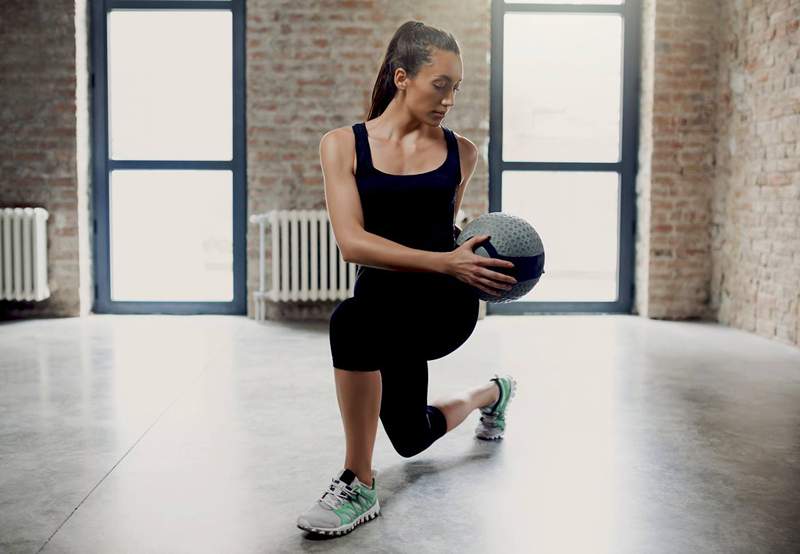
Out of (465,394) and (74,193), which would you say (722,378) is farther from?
(74,193)

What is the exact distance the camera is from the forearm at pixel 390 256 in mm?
1968

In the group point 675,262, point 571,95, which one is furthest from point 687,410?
point 571,95

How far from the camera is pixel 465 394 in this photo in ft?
8.88

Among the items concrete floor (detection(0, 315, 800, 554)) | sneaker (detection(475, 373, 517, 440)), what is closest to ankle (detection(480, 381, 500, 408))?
sneaker (detection(475, 373, 517, 440))

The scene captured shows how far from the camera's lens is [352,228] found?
2047 millimetres

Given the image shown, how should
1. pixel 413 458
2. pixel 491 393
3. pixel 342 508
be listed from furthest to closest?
pixel 491 393 → pixel 413 458 → pixel 342 508

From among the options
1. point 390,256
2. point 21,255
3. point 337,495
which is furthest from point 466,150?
point 21,255

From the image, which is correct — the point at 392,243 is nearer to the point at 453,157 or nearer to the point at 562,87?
the point at 453,157

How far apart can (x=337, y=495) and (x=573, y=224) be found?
4.57 metres

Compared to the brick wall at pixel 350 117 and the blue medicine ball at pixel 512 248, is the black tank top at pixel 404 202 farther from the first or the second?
the brick wall at pixel 350 117

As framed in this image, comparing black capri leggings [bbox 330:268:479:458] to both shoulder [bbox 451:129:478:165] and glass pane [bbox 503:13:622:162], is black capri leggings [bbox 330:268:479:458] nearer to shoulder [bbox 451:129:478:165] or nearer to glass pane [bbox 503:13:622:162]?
shoulder [bbox 451:129:478:165]

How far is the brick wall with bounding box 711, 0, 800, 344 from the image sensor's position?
16.2 feet

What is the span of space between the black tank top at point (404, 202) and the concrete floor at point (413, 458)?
68 centimetres

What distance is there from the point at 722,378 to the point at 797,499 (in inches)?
68.8
